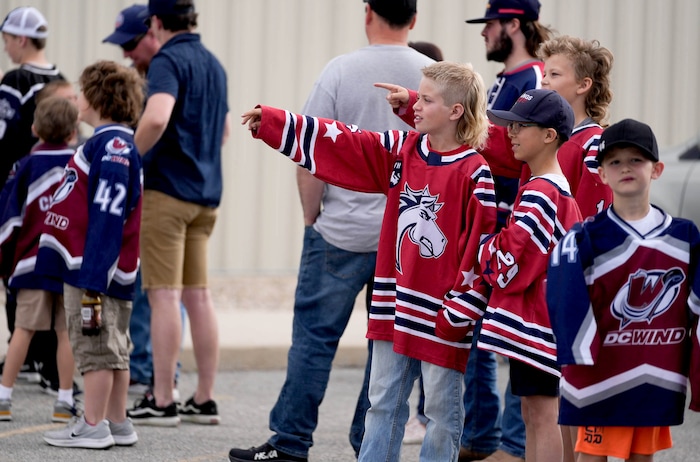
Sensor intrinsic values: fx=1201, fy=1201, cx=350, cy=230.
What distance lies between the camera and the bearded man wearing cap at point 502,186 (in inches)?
213

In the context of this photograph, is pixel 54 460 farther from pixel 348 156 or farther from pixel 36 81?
pixel 36 81

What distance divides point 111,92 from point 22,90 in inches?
79.8

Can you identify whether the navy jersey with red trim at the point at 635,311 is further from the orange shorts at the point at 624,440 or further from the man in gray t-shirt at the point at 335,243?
the man in gray t-shirt at the point at 335,243

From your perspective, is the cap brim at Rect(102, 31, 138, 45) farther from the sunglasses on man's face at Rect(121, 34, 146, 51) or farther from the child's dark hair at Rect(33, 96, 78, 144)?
the child's dark hair at Rect(33, 96, 78, 144)

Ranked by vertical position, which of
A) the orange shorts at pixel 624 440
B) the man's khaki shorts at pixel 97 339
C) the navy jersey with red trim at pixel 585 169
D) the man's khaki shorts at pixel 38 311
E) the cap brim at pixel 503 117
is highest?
the cap brim at pixel 503 117

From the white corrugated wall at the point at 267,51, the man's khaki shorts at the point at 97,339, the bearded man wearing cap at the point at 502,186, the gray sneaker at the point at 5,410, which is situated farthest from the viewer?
the white corrugated wall at the point at 267,51

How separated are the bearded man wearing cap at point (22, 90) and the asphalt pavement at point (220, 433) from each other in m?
0.45

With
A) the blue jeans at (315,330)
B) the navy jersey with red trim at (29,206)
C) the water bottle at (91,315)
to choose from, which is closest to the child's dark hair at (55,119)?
the navy jersey with red trim at (29,206)

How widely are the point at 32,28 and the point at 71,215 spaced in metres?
2.56

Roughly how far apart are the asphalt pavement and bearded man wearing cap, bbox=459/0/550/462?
415 mm

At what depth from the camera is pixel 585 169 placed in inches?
189

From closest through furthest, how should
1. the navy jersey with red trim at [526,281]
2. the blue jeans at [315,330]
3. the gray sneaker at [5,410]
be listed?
the navy jersey with red trim at [526,281] → the blue jeans at [315,330] → the gray sneaker at [5,410]

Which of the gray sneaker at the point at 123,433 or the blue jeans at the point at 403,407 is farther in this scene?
the gray sneaker at the point at 123,433

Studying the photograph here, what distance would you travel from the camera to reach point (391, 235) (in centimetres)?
459
